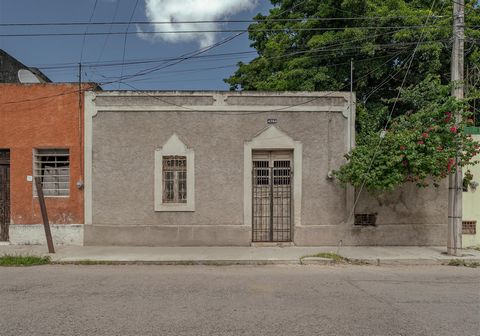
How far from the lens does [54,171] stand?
30.1 feet

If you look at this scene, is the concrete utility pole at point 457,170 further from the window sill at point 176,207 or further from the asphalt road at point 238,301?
the window sill at point 176,207

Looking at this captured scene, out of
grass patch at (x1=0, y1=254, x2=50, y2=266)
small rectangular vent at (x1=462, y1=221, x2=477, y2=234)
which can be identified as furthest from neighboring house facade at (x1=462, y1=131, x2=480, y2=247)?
grass patch at (x1=0, y1=254, x2=50, y2=266)

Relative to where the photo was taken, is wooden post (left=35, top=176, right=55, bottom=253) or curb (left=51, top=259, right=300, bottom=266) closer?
curb (left=51, top=259, right=300, bottom=266)

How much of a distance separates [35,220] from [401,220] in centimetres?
1061

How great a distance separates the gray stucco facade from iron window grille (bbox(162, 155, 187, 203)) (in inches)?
10.3

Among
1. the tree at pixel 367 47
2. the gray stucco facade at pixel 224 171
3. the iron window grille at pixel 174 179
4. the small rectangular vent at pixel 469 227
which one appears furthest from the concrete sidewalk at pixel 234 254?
the tree at pixel 367 47

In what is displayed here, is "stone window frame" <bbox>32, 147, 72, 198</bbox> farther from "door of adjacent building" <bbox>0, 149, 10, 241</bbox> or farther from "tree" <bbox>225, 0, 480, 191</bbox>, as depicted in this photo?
"tree" <bbox>225, 0, 480, 191</bbox>

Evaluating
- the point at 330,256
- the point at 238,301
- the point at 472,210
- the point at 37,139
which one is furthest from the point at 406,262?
the point at 37,139

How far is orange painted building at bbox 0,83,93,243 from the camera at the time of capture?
8.90 meters

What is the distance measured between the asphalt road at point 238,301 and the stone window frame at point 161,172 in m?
2.20

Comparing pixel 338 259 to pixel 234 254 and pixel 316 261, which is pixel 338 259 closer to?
pixel 316 261

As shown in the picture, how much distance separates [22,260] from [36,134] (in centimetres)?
369

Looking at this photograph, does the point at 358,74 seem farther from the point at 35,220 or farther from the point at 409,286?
the point at 35,220

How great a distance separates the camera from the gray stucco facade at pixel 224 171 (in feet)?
28.7
